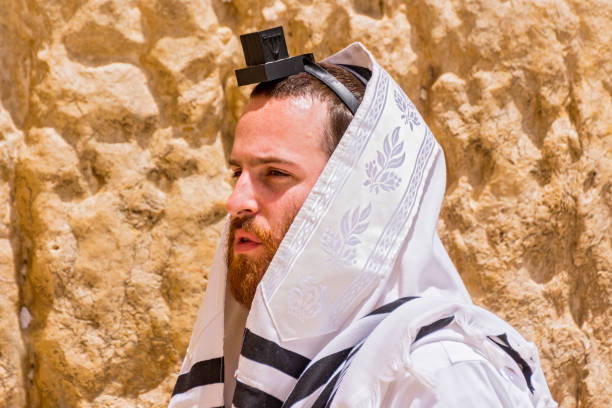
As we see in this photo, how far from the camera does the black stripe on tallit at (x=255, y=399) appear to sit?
124 cm

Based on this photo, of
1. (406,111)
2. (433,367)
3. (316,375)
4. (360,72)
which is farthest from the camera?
(360,72)

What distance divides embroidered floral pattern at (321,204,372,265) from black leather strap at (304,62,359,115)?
24 cm

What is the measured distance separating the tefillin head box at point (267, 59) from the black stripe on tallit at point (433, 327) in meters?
0.61

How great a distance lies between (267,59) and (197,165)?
0.81m

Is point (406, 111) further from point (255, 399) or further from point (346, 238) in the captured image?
point (255, 399)

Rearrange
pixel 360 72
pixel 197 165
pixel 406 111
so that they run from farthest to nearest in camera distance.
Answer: pixel 197 165 < pixel 360 72 < pixel 406 111

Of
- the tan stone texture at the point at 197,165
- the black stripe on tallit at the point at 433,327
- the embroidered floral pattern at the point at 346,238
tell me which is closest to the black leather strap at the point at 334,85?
the embroidered floral pattern at the point at 346,238

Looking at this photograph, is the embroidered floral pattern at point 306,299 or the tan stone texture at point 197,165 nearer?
the embroidered floral pattern at point 306,299

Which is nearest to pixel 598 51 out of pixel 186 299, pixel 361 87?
pixel 361 87

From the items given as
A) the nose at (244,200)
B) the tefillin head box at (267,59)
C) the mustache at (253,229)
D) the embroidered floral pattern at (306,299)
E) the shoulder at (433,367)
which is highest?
the tefillin head box at (267,59)

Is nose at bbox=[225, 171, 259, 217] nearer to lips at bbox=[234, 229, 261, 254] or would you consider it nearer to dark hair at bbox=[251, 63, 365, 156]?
lips at bbox=[234, 229, 261, 254]

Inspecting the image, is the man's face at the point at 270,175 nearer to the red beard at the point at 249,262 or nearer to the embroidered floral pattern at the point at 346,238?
the red beard at the point at 249,262

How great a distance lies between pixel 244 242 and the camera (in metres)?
1.40

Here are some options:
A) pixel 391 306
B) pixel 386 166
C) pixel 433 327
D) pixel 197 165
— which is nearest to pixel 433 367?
pixel 433 327
